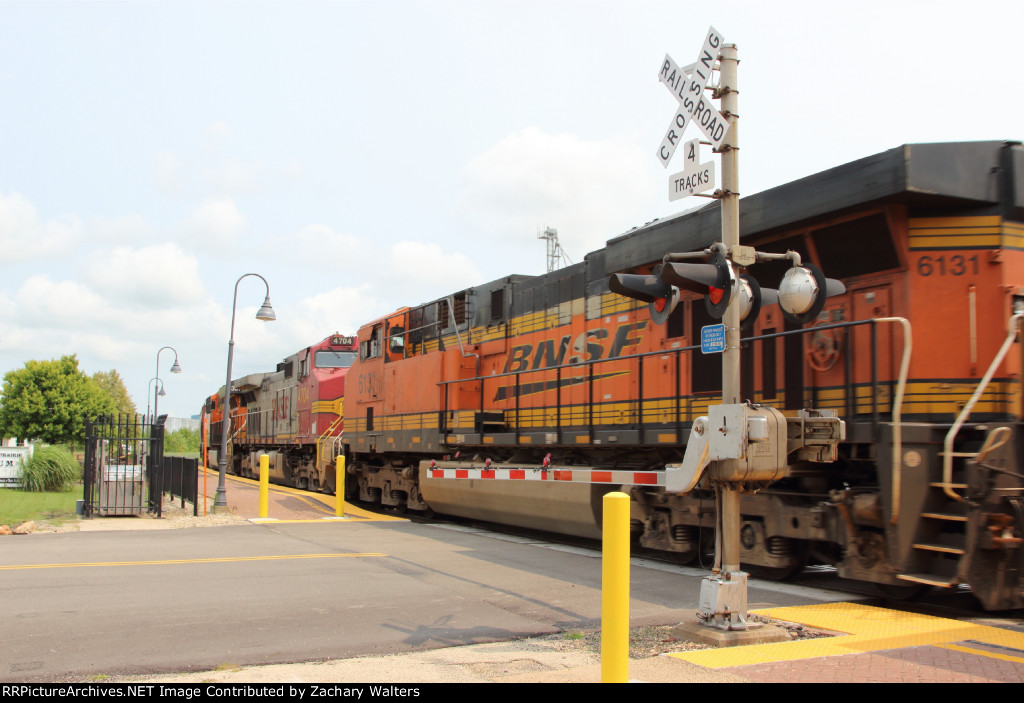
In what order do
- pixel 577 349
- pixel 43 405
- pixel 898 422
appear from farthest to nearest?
1. pixel 43 405
2. pixel 577 349
3. pixel 898 422

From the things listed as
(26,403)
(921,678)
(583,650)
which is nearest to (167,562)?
(583,650)

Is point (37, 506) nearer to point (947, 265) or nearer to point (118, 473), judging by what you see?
point (118, 473)

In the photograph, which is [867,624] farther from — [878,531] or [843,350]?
[843,350]

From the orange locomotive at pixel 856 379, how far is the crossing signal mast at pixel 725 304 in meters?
0.23

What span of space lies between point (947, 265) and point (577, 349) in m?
5.41

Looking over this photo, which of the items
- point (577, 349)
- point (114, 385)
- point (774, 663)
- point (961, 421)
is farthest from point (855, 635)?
point (114, 385)

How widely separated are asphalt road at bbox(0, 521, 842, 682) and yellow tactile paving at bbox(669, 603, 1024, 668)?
1.96ft

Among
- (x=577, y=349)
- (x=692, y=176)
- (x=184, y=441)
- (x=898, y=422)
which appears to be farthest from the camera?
(x=184, y=441)

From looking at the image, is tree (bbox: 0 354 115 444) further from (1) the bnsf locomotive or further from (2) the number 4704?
(2) the number 4704

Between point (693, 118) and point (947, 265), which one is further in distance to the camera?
point (947, 265)

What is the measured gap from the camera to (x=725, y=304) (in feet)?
18.6

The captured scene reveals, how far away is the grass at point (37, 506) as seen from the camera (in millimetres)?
13719

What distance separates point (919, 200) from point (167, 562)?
8620mm

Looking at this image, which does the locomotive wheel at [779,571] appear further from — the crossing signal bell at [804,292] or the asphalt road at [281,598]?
the crossing signal bell at [804,292]
